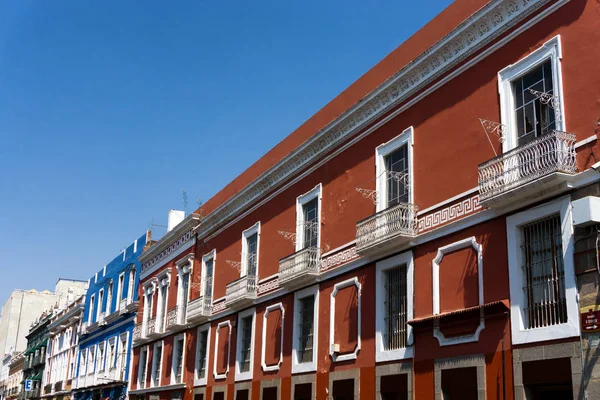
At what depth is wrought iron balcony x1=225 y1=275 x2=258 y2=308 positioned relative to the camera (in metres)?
21.1

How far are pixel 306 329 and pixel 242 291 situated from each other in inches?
130

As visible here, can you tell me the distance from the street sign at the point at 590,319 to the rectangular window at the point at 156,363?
20745mm

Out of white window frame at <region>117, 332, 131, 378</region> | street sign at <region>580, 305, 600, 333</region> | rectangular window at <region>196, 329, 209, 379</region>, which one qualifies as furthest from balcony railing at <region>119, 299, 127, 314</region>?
street sign at <region>580, 305, 600, 333</region>

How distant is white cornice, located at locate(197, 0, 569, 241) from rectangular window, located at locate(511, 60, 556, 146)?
1036mm

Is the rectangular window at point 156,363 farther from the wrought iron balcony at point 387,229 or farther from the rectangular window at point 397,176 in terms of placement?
the rectangular window at point 397,176

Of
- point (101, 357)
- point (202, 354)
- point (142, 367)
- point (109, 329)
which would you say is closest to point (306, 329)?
point (202, 354)

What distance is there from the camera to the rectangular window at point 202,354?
80.2 ft

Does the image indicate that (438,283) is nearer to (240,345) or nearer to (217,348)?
(240,345)

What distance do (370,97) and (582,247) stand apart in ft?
22.5

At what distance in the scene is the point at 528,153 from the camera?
11.6 m

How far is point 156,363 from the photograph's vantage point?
29.0 metres

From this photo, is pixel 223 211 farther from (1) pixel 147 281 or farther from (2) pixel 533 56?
→ (2) pixel 533 56

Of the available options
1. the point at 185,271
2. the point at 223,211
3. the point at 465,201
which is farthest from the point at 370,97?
the point at 185,271

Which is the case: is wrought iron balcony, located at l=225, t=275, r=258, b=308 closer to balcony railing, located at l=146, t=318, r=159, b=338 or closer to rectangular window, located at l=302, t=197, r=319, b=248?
rectangular window, located at l=302, t=197, r=319, b=248
